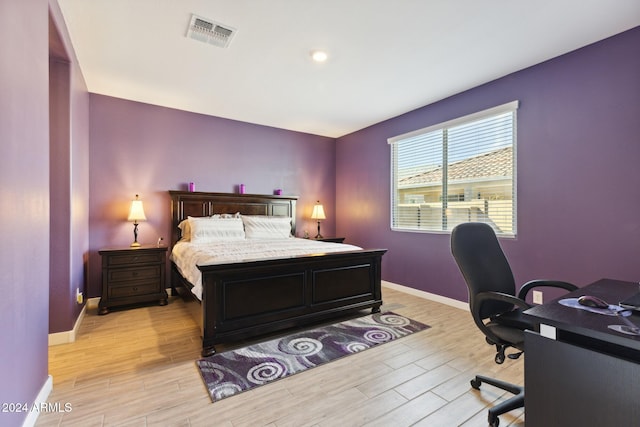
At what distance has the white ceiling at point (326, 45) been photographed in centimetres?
211

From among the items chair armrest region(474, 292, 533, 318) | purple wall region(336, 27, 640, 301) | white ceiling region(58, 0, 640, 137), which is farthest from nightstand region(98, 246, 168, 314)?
purple wall region(336, 27, 640, 301)

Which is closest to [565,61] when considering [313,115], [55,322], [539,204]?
[539,204]

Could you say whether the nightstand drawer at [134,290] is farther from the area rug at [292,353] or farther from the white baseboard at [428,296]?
the white baseboard at [428,296]

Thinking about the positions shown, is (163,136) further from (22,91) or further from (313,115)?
(22,91)

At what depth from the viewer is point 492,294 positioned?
1.62 meters

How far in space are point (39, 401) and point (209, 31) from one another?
2.78m

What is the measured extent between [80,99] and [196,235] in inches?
73.9

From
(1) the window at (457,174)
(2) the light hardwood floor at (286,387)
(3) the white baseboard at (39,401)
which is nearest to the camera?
(3) the white baseboard at (39,401)

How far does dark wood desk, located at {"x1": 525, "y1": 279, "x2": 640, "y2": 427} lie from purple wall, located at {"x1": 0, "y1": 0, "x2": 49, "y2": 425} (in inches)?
88.6

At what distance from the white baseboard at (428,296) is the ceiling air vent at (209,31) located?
12.1 feet

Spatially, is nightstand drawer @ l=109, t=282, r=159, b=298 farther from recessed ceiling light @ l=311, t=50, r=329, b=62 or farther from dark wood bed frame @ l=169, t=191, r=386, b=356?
recessed ceiling light @ l=311, t=50, r=329, b=62

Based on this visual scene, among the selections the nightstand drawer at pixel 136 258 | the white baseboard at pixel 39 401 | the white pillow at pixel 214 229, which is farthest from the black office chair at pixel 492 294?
the nightstand drawer at pixel 136 258

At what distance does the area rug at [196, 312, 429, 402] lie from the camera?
1.99 meters

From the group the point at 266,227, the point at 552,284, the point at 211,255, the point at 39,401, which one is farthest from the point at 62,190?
the point at 552,284
